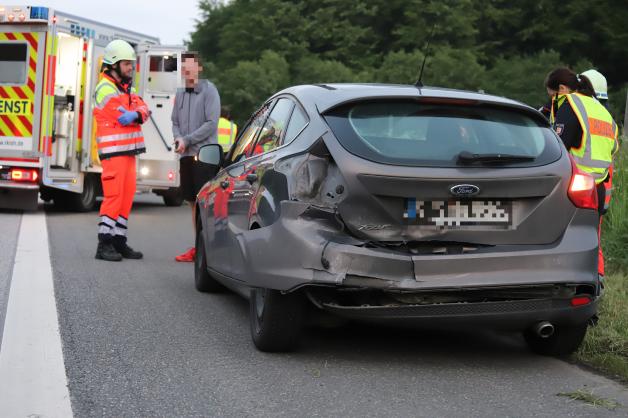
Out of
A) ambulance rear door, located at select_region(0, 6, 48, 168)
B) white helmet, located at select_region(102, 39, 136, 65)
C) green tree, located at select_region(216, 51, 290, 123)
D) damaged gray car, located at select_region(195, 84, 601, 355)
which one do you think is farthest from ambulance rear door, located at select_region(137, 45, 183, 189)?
green tree, located at select_region(216, 51, 290, 123)

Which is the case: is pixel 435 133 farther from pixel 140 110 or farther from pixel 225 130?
pixel 225 130

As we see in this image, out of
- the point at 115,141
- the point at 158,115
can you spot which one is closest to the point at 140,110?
the point at 115,141

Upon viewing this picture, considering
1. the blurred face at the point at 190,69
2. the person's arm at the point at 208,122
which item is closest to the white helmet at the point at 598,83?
the person's arm at the point at 208,122

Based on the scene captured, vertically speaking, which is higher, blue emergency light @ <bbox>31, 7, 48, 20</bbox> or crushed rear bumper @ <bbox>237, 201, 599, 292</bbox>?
blue emergency light @ <bbox>31, 7, 48, 20</bbox>

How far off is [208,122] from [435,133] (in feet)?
15.4

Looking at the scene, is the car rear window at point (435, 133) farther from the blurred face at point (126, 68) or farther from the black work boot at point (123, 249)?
the black work boot at point (123, 249)

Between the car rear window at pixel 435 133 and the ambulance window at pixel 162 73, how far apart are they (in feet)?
34.7

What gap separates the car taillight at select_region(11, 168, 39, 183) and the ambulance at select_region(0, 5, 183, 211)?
13 mm

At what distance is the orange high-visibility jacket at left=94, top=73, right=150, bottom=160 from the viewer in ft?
30.1

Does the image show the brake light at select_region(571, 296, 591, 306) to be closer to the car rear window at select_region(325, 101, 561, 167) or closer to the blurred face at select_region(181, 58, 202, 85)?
the car rear window at select_region(325, 101, 561, 167)

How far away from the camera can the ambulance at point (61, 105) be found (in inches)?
539

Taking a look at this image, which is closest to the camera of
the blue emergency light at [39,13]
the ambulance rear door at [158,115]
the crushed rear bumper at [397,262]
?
the crushed rear bumper at [397,262]

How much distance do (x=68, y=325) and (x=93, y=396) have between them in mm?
1669

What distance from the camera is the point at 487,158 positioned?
197 inches
